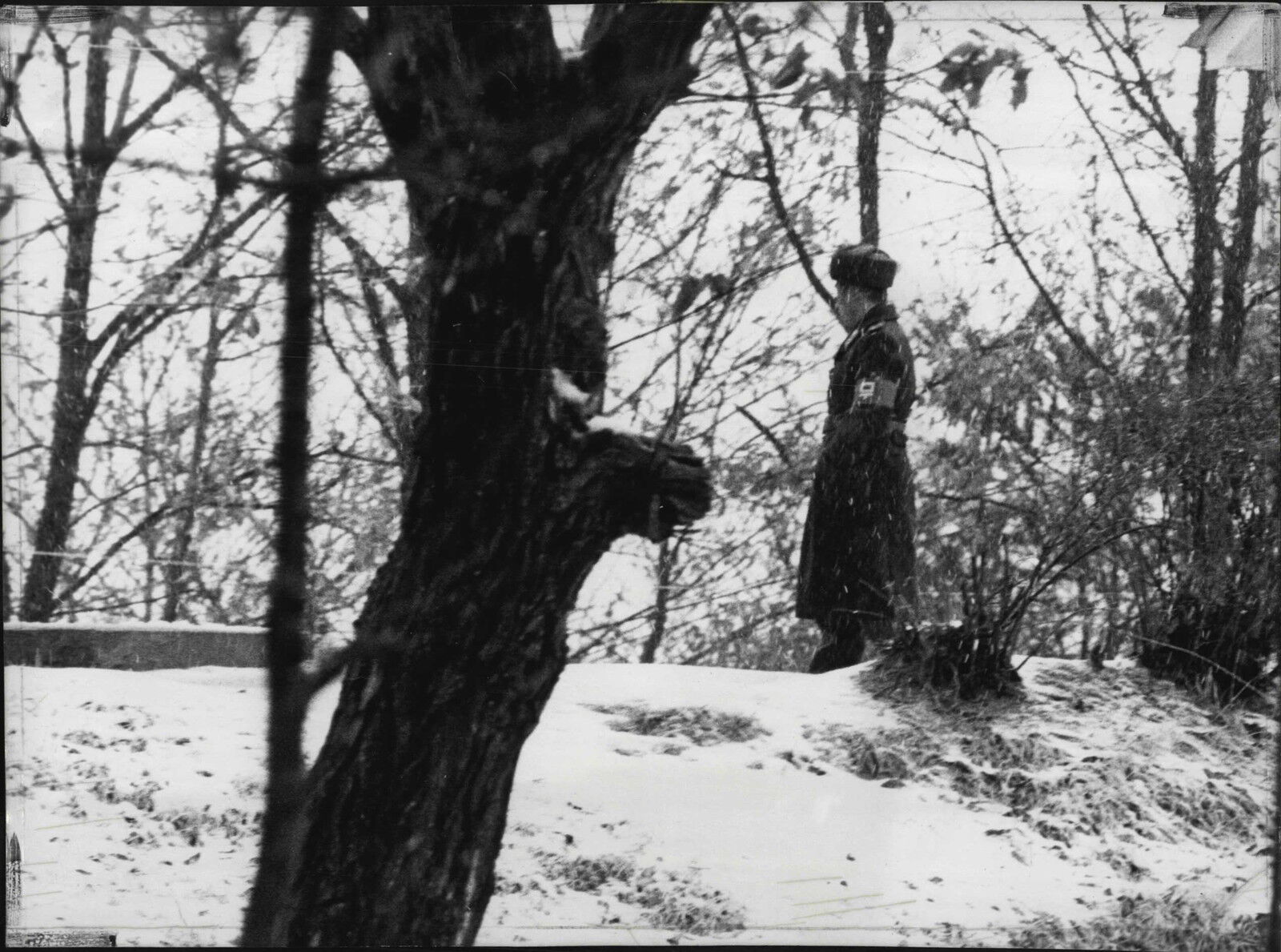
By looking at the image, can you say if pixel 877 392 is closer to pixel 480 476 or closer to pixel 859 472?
pixel 859 472

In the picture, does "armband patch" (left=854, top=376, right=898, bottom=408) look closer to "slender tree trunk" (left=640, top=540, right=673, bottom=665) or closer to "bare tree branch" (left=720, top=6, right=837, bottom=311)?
"bare tree branch" (left=720, top=6, right=837, bottom=311)

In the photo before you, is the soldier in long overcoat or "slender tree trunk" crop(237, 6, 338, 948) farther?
the soldier in long overcoat

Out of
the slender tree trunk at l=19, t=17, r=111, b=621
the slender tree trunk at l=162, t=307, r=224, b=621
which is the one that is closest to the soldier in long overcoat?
the slender tree trunk at l=162, t=307, r=224, b=621

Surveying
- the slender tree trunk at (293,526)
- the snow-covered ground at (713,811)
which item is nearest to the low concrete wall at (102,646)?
the snow-covered ground at (713,811)

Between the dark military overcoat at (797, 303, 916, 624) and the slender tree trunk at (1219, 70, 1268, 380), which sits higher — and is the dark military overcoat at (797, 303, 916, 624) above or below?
below

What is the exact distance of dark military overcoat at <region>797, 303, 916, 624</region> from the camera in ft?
7.86

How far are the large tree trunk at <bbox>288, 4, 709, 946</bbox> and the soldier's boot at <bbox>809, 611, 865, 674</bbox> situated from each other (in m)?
0.48

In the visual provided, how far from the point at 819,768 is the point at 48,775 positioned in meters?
1.48

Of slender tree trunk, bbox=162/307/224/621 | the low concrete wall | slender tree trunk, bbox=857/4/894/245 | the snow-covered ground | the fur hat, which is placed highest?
slender tree trunk, bbox=857/4/894/245

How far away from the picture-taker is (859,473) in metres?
2.41

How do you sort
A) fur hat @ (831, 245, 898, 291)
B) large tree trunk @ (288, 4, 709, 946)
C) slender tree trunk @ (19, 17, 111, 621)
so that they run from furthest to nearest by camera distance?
fur hat @ (831, 245, 898, 291)
slender tree trunk @ (19, 17, 111, 621)
large tree trunk @ (288, 4, 709, 946)

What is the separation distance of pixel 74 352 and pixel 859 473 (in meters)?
1.49

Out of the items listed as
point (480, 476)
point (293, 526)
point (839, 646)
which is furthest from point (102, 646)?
point (839, 646)

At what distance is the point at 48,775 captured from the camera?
234 cm
